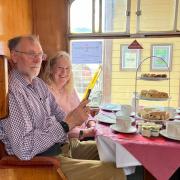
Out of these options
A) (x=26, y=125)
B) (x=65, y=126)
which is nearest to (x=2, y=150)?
(x=26, y=125)

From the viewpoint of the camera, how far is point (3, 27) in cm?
223

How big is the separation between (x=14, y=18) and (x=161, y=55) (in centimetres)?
183

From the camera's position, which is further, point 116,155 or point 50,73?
point 50,73

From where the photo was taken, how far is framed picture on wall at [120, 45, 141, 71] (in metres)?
2.96

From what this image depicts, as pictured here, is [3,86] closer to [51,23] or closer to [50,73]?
[50,73]

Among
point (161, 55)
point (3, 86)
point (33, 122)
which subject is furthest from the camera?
point (161, 55)

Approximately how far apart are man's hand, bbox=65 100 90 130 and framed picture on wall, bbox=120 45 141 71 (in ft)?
5.63

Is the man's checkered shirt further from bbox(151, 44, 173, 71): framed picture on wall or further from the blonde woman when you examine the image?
bbox(151, 44, 173, 71): framed picture on wall

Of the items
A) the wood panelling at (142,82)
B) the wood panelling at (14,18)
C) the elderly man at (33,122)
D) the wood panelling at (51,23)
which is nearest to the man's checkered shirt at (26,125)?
the elderly man at (33,122)

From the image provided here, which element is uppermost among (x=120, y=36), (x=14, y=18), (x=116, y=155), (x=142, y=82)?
(x=14, y=18)

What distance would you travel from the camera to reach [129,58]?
9.83 feet

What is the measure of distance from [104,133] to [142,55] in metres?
1.79

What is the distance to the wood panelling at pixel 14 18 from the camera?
2.24m

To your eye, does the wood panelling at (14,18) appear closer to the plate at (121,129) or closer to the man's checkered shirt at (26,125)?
the man's checkered shirt at (26,125)
